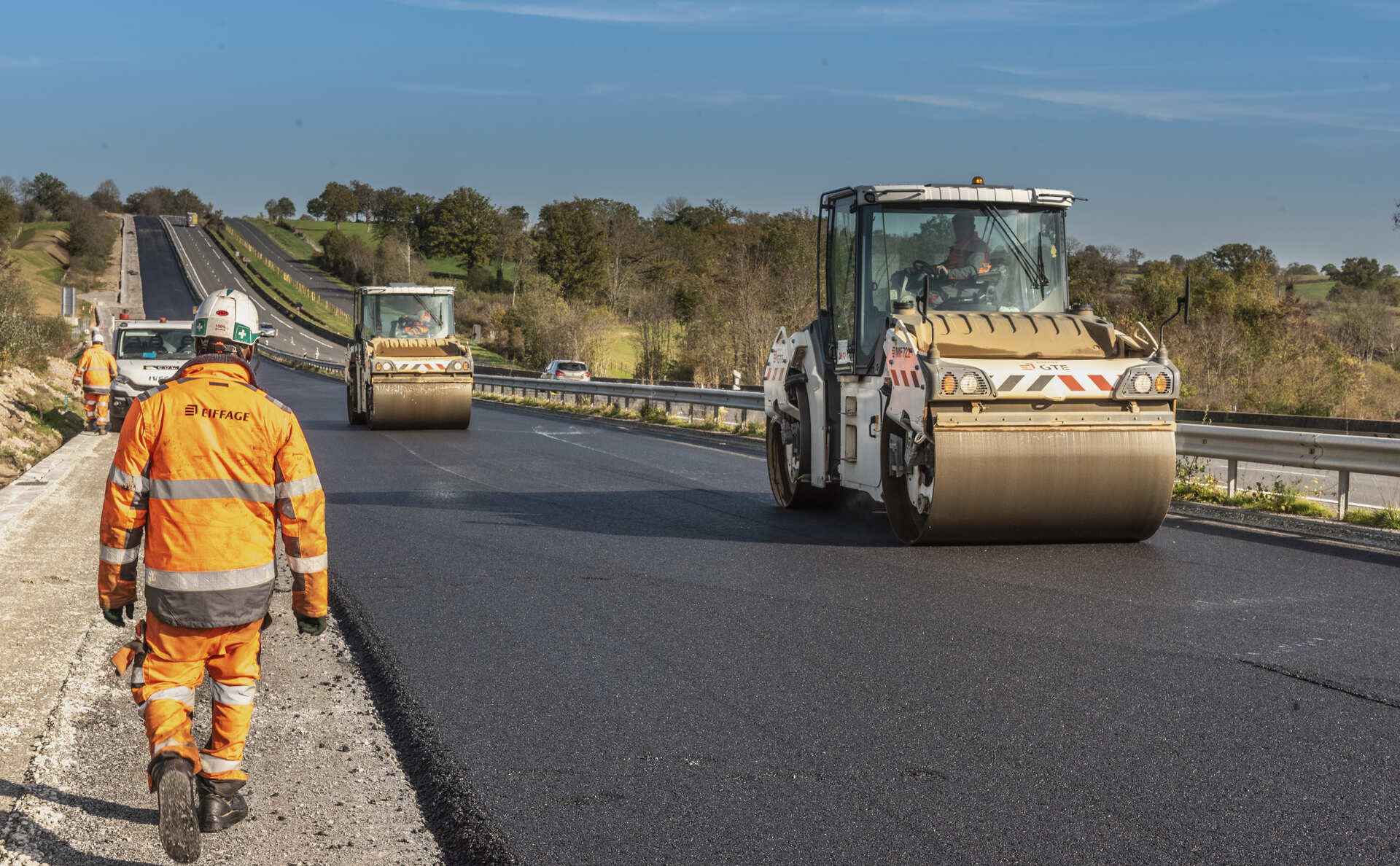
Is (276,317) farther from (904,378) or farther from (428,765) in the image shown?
(428,765)

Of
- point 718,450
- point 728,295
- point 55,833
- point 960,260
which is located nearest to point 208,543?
point 55,833

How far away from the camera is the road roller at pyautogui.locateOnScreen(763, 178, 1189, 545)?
8.84 m

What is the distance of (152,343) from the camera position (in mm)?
22656

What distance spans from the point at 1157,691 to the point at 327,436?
18389 mm

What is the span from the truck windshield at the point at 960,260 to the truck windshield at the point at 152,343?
15628 millimetres

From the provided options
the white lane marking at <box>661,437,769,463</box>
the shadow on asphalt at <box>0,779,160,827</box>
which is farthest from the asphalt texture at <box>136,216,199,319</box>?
the shadow on asphalt at <box>0,779,160,827</box>

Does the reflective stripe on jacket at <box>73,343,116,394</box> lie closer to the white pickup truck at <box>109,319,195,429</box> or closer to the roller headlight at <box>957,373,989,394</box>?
the white pickup truck at <box>109,319,195,429</box>

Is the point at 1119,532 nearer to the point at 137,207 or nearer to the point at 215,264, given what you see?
the point at 215,264

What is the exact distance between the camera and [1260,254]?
65.9 meters

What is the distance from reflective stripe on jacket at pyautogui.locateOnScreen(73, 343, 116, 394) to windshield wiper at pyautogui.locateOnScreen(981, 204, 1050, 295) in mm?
15198

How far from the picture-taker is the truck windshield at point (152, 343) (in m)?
22.3

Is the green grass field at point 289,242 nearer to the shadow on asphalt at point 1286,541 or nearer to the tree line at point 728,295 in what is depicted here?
the tree line at point 728,295

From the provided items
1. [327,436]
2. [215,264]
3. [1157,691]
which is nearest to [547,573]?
[1157,691]

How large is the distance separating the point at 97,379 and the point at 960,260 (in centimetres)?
1515
